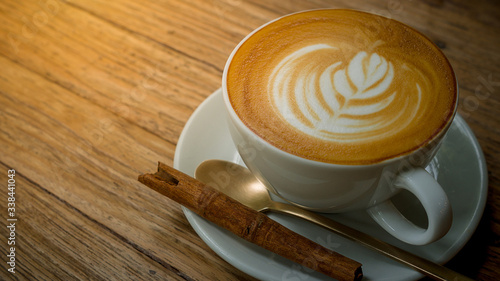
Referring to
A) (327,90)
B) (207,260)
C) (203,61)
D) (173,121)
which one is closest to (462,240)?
(327,90)

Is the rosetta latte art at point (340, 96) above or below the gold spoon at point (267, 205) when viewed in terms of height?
above

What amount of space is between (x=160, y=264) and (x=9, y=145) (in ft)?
1.66

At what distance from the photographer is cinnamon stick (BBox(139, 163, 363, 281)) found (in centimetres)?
66

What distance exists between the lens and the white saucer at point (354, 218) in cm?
69

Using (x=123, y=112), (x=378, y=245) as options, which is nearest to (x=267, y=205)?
(x=378, y=245)

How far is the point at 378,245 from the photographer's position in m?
0.71

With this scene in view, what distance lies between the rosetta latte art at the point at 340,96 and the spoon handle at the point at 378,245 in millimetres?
182

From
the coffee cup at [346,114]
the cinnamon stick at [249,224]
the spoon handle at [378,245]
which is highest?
the coffee cup at [346,114]

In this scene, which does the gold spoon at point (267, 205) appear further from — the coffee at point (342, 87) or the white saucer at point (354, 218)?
the coffee at point (342, 87)

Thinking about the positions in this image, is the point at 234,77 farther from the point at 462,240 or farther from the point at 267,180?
the point at 462,240

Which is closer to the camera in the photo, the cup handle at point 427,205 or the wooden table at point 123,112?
the cup handle at point 427,205

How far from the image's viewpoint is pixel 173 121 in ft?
3.40

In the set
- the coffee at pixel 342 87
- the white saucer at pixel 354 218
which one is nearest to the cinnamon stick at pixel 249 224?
the white saucer at pixel 354 218

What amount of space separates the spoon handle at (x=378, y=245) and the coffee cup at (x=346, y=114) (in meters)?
0.02
